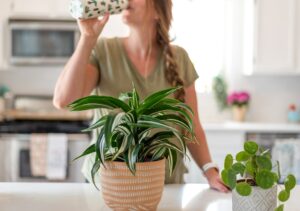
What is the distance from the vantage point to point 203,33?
4.00 meters

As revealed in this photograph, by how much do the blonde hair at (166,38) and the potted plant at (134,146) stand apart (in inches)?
19.2

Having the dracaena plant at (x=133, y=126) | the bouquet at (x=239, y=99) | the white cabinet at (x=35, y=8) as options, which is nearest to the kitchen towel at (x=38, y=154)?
the white cabinet at (x=35, y=8)

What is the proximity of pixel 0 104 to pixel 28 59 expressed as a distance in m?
0.52

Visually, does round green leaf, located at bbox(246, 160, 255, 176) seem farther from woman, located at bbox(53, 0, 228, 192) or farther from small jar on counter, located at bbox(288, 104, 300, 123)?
small jar on counter, located at bbox(288, 104, 300, 123)

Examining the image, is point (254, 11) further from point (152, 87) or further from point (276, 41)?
point (152, 87)

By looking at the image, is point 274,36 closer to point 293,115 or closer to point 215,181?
point 293,115

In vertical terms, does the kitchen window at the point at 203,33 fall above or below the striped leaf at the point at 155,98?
above

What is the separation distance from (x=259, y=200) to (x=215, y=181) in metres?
0.42

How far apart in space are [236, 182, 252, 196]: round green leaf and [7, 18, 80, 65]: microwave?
285 cm

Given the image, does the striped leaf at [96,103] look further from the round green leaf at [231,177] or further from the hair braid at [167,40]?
the hair braid at [167,40]

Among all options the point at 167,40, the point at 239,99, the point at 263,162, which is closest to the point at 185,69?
the point at 167,40

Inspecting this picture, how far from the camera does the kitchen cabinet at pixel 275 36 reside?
138 inches

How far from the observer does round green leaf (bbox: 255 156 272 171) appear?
0.83 metres

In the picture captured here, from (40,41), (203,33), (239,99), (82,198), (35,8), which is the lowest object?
(82,198)
